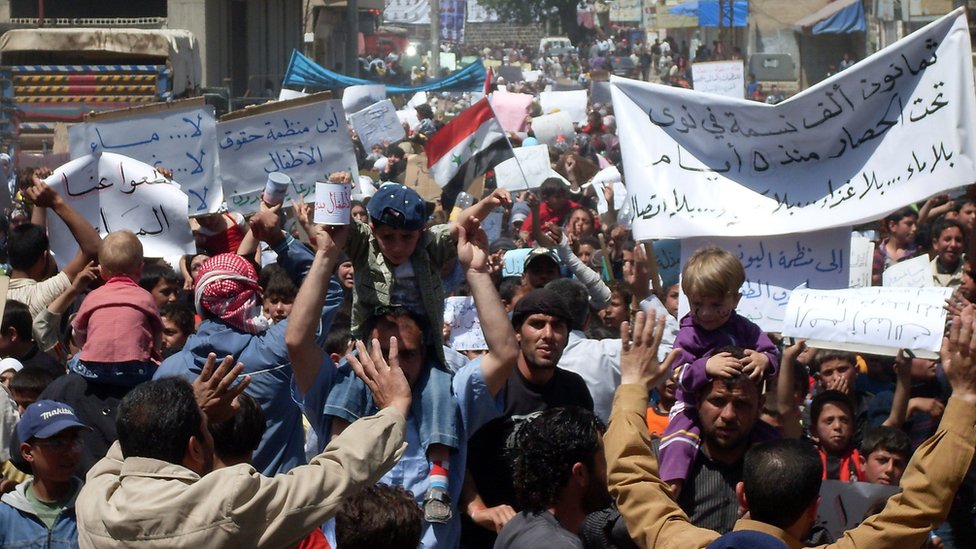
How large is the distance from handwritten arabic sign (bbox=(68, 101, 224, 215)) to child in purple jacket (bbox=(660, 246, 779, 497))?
12.4 feet

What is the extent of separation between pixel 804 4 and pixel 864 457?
43.5m

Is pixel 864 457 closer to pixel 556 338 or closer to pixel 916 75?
pixel 556 338

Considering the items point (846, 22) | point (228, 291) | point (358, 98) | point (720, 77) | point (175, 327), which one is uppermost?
point (846, 22)

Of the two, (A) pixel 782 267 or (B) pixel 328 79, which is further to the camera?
(B) pixel 328 79

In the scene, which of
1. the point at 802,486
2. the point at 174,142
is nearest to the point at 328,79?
the point at 174,142

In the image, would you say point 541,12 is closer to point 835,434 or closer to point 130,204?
point 130,204

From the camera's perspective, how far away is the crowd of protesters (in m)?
3.25

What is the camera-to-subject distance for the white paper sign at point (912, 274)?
7.31 m

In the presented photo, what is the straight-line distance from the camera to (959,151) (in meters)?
5.45

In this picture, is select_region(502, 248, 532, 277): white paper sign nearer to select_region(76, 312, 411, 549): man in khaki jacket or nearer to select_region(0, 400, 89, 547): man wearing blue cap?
select_region(0, 400, 89, 547): man wearing blue cap

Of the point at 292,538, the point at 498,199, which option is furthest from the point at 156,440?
the point at 498,199

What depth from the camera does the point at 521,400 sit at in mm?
4703

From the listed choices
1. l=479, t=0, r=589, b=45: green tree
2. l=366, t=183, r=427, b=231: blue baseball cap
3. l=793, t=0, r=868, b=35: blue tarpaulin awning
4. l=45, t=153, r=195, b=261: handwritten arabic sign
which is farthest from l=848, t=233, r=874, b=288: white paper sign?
l=479, t=0, r=589, b=45: green tree

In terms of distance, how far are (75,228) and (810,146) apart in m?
3.25
